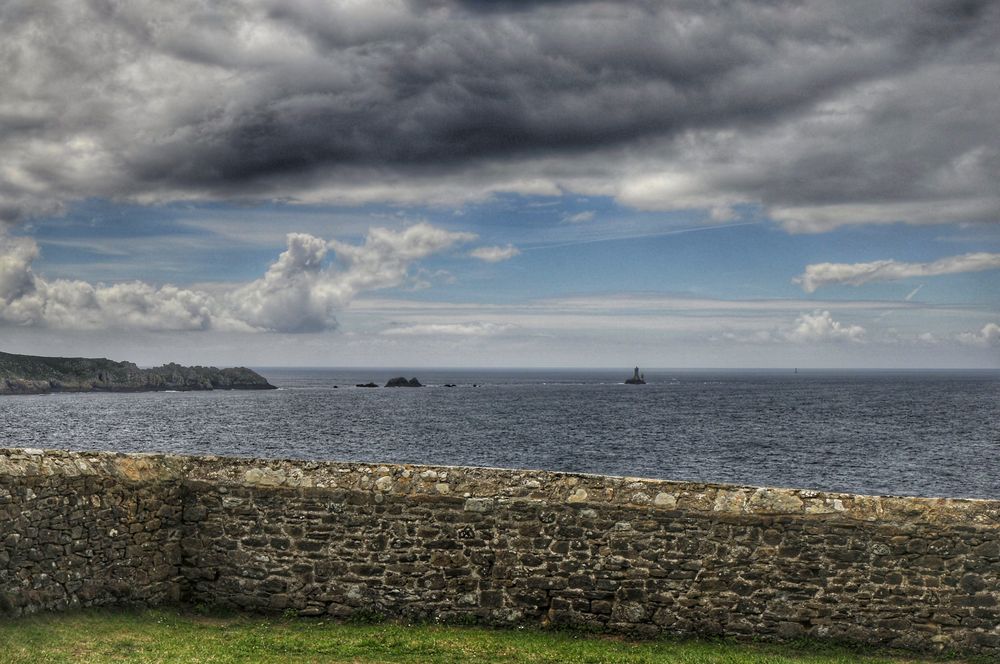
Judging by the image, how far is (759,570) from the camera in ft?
35.2

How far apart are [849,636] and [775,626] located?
912 mm

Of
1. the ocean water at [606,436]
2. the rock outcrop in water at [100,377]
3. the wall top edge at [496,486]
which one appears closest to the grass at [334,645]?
the wall top edge at [496,486]

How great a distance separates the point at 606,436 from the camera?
75875 millimetres

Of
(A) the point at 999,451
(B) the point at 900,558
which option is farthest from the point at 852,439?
(B) the point at 900,558

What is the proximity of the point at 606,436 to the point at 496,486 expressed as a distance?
6572 centimetres

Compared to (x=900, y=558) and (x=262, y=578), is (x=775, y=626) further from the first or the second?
(x=262, y=578)

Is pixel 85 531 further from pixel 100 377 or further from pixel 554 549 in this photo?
pixel 100 377

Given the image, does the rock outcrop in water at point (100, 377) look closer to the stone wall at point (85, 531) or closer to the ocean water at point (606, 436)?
the ocean water at point (606, 436)

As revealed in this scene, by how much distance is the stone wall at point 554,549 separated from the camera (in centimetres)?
1038

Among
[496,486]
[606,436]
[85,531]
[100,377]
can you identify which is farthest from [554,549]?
[100,377]

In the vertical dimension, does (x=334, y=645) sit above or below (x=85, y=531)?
below

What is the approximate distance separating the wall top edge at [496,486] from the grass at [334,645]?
1.69 meters

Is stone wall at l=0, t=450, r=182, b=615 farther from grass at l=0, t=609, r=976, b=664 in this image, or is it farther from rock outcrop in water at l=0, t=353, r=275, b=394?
rock outcrop in water at l=0, t=353, r=275, b=394

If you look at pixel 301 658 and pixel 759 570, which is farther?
pixel 759 570
